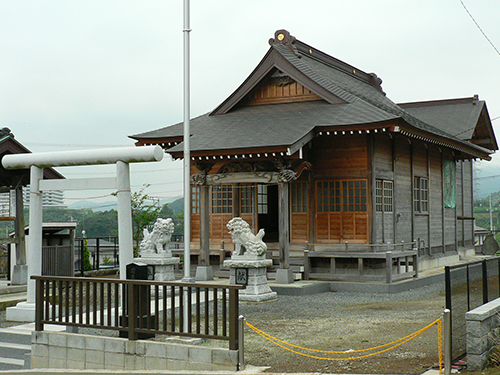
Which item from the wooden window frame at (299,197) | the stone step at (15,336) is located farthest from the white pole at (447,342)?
the wooden window frame at (299,197)

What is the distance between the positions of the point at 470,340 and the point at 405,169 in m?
13.6

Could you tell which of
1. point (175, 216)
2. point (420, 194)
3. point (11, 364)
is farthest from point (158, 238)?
point (175, 216)

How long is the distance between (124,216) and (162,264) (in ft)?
19.9

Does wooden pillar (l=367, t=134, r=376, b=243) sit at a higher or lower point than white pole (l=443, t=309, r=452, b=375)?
higher

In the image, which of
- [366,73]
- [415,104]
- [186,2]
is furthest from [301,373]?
[415,104]

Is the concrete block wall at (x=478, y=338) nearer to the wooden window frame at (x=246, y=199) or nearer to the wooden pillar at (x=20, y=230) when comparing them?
the wooden window frame at (x=246, y=199)

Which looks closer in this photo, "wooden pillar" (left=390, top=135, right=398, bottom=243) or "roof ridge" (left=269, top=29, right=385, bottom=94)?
"wooden pillar" (left=390, top=135, right=398, bottom=243)

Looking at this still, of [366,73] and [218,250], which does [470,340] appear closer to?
[218,250]

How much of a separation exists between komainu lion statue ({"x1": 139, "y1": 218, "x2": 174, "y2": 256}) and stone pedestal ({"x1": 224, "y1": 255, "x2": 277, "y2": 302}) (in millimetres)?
2725

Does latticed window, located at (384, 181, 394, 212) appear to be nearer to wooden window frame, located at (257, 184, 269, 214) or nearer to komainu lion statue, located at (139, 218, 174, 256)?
wooden window frame, located at (257, 184, 269, 214)

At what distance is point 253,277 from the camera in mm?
15383

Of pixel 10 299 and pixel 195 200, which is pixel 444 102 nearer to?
pixel 195 200

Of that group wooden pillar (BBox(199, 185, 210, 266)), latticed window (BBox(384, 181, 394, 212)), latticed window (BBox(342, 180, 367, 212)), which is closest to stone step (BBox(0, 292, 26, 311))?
wooden pillar (BBox(199, 185, 210, 266))

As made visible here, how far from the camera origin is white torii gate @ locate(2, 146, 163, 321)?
11516 mm
